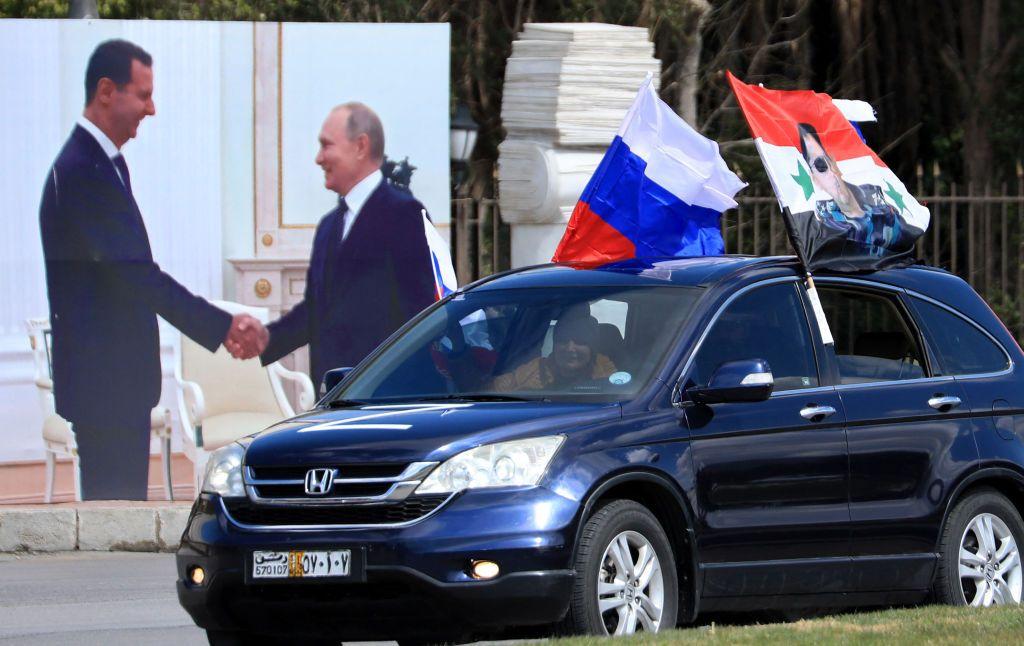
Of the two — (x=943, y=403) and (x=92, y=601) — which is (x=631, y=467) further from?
(x=92, y=601)

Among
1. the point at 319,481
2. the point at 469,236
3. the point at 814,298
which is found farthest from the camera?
the point at 469,236

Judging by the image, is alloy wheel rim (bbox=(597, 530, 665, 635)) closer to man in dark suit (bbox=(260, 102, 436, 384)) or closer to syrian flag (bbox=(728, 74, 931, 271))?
syrian flag (bbox=(728, 74, 931, 271))

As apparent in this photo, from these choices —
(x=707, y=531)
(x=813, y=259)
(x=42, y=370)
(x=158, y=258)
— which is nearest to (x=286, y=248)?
(x=158, y=258)

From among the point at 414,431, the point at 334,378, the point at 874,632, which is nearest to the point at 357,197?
the point at 334,378

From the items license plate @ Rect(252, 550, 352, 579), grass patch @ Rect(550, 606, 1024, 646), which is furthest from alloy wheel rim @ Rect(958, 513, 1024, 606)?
license plate @ Rect(252, 550, 352, 579)

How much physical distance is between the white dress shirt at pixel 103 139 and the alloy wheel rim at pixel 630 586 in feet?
23.5

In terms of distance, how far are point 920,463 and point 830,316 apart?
2.49 feet

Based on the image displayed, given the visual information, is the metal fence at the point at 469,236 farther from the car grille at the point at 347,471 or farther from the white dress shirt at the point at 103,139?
the car grille at the point at 347,471

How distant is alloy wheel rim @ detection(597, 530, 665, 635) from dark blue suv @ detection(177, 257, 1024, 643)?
0.04 feet

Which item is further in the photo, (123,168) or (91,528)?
(123,168)

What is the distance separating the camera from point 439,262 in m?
12.8

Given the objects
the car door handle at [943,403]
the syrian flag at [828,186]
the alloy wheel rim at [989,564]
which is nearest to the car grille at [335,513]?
the syrian flag at [828,186]

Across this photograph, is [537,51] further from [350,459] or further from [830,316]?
[350,459]

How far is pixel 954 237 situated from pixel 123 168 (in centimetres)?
659
